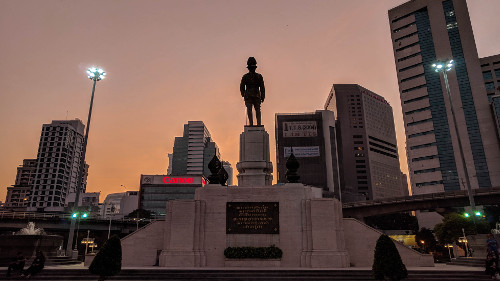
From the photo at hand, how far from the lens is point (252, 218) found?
2073cm

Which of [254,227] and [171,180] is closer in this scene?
[254,227]

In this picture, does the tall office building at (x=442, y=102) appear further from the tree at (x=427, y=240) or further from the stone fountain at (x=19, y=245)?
the stone fountain at (x=19, y=245)

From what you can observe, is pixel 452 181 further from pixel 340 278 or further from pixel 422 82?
pixel 340 278

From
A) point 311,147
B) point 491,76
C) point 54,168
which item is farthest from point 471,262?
point 54,168

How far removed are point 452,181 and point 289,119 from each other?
87483mm

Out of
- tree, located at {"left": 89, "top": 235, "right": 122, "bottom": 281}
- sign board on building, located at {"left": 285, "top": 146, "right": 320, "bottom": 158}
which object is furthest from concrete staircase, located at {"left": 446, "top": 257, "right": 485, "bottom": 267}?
sign board on building, located at {"left": 285, "top": 146, "right": 320, "bottom": 158}

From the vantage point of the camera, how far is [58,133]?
164 meters

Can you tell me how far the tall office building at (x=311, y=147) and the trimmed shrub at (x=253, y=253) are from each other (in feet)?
449

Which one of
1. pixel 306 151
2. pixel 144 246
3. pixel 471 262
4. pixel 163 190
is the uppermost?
pixel 306 151

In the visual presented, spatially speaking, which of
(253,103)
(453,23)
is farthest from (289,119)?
(253,103)

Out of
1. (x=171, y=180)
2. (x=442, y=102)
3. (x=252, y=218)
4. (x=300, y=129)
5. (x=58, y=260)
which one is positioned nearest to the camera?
(x=252, y=218)

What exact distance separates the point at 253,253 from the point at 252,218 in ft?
7.10

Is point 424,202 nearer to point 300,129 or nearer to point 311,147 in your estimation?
point 311,147

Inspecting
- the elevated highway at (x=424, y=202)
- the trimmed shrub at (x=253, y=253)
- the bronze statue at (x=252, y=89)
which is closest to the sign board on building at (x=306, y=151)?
the elevated highway at (x=424, y=202)
